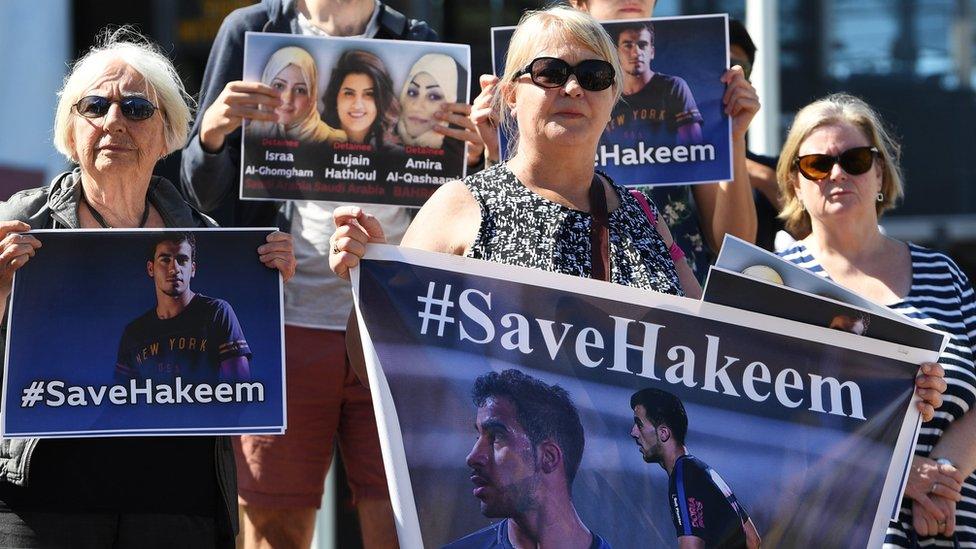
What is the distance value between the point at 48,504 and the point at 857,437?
5.85 feet

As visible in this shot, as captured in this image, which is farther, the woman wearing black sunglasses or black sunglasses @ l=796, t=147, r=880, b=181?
black sunglasses @ l=796, t=147, r=880, b=181

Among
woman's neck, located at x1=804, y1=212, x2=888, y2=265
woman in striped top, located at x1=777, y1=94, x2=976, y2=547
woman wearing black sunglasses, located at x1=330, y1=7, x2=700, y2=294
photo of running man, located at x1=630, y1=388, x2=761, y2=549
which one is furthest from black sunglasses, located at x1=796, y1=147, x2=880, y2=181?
photo of running man, located at x1=630, y1=388, x2=761, y2=549

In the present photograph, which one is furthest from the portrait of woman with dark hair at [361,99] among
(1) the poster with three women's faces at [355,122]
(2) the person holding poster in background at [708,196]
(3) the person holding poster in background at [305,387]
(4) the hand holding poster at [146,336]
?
(4) the hand holding poster at [146,336]

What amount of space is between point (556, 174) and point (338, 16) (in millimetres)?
1156

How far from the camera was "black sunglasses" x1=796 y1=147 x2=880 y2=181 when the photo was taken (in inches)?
144

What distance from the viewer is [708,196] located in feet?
12.6

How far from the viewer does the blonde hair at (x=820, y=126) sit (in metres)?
3.72

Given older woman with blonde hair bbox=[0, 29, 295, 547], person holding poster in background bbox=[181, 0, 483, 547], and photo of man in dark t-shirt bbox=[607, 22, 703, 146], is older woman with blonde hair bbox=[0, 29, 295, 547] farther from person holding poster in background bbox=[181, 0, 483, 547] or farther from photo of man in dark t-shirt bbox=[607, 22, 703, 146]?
photo of man in dark t-shirt bbox=[607, 22, 703, 146]

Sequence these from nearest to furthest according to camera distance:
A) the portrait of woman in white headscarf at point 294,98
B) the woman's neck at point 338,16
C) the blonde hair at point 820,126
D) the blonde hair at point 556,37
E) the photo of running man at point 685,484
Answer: the photo of running man at point 685,484
the blonde hair at point 556,37
the portrait of woman in white headscarf at point 294,98
the blonde hair at point 820,126
the woman's neck at point 338,16

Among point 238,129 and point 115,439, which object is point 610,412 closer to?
point 115,439

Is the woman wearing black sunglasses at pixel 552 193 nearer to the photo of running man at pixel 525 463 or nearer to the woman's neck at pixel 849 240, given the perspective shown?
the photo of running man at pixel 525 463

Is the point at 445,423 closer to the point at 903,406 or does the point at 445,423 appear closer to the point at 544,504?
the point at 544,504

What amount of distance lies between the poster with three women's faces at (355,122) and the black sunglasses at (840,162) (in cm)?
94

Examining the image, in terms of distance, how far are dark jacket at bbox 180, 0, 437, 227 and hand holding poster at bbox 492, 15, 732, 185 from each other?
38cm
